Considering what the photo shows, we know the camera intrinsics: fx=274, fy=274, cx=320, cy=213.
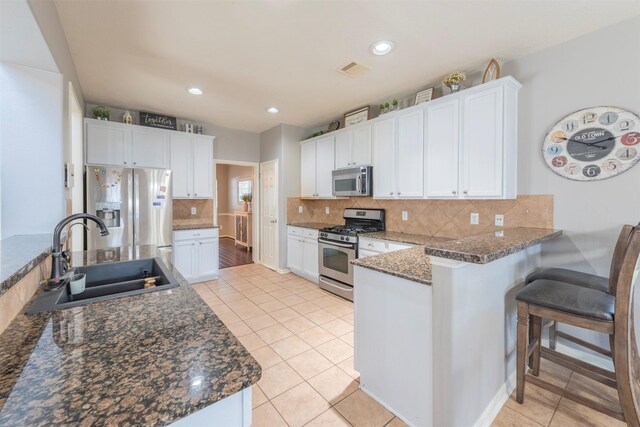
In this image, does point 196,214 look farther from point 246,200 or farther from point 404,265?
point 404,265

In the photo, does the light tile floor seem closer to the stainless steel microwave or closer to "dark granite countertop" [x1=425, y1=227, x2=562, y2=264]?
"dark granite countertop" [x1=425, y1=227, x2=562, y2=264]

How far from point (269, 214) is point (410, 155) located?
294 centimetres

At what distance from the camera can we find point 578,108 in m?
2.25

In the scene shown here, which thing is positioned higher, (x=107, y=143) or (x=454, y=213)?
(x=107, y=143)

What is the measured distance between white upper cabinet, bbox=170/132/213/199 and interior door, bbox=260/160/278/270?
1.02 meters

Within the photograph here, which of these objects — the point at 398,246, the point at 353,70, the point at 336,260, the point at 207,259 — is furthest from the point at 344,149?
the point at 207,259

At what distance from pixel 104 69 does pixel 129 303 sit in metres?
2.79

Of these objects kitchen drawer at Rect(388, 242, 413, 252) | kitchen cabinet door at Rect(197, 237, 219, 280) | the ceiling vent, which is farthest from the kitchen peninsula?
kitchen cabinet door at Rect(197, 237, 219, 280)

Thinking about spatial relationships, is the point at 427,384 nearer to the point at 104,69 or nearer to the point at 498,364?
the point at 498,364

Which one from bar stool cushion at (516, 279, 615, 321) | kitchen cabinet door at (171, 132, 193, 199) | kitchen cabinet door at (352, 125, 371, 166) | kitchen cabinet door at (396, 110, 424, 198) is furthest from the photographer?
kitchen cabinet door at (171, 132, 193, 199)

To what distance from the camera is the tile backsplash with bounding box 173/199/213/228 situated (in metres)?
4.61

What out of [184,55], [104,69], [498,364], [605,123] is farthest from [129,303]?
[605,123]

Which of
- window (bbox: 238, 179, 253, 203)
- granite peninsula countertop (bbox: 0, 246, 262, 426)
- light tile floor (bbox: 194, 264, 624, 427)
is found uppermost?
window (bbox: 238, 179, 253, 203)

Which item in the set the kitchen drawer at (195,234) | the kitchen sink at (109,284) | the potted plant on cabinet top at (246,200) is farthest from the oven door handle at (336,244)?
the potted plant on cabinet top at (246,200)
